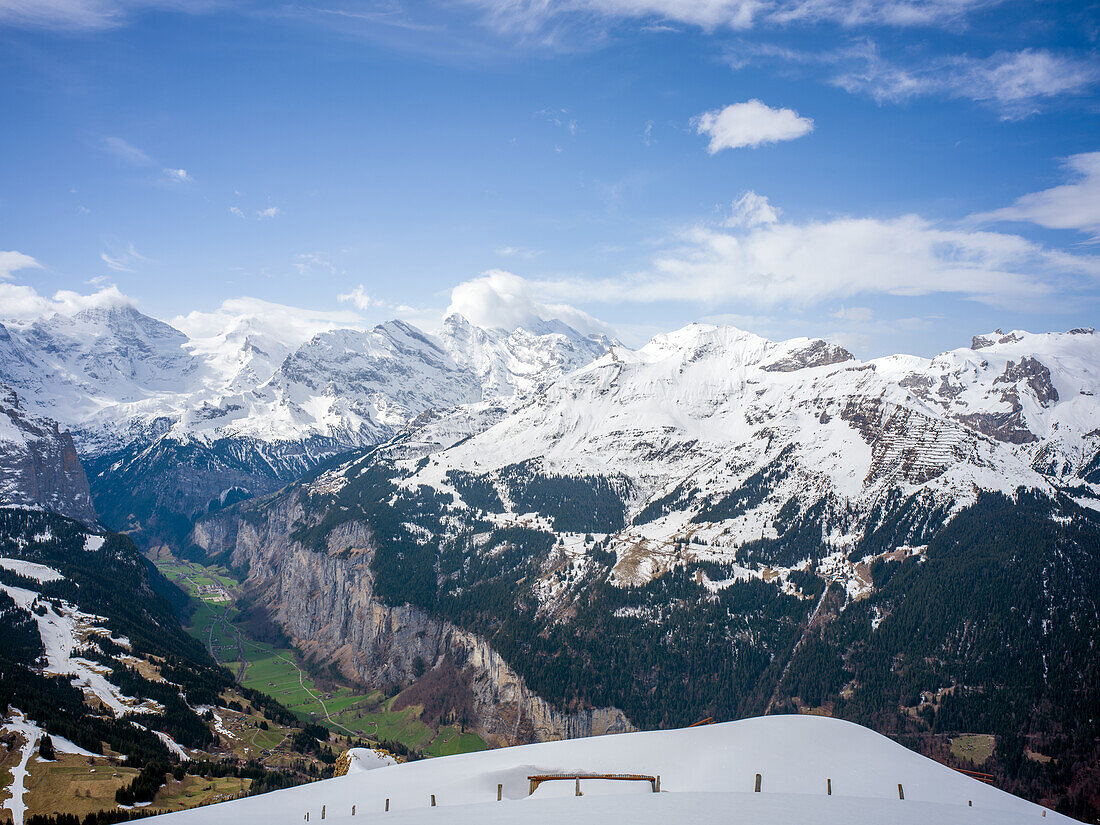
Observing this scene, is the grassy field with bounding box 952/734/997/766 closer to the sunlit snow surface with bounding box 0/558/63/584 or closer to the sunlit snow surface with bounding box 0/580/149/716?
the sunlit snow surface with bounding box 0/580/149/716

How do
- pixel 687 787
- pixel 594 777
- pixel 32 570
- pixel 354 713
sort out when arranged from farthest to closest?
pixel 354 713 → pixel 32 570 → pixel 594 777 → pixel 687 787

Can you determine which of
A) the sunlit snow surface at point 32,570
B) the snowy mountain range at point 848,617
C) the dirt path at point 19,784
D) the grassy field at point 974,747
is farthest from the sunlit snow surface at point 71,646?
the grassy field at point 974,747

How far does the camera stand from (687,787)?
35.8 m

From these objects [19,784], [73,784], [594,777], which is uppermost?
[594,777]

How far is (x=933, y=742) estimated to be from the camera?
110688 millimetres

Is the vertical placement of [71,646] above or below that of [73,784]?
above

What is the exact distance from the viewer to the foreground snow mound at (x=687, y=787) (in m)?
28.7

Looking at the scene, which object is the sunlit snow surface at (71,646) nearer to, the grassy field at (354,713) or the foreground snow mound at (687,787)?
the grassy field at (354,713)

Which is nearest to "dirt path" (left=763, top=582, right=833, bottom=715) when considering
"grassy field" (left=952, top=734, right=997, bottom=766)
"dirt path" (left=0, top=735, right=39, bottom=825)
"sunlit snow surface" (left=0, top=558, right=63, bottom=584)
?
"grassy field" (left=952, top=734, right=997, bottom=766)

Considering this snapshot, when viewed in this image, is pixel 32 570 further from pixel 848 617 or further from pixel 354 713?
pixel 848 617

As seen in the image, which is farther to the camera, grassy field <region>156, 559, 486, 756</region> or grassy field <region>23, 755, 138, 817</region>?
grassy field <region>156, 559, 486, 756</region>

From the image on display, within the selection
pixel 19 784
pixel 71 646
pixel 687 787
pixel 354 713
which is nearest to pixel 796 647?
pixel 354 713

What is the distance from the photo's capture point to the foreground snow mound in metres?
28.7

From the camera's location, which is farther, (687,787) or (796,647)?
(796,647)
